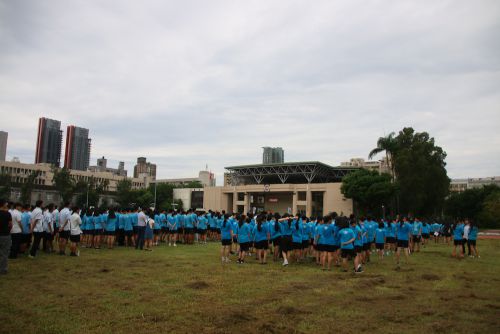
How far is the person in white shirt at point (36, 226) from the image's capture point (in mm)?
13531

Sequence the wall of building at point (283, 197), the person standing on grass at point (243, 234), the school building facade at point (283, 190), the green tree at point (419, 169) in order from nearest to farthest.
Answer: the person standing on grass at point (243, 234) < the green tree at point (419, 169) < the wall of building at point (283, 197) < the school building facade at point (283, 190)

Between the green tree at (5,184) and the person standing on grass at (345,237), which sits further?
the green tree at (5,184)

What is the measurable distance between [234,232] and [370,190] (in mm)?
43112

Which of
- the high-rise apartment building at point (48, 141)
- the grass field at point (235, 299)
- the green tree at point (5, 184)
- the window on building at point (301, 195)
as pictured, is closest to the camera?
the grass field at point (235, 299)

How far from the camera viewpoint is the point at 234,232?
14.5 meters

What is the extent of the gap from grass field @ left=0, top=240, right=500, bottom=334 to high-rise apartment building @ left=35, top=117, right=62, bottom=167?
6759 inches

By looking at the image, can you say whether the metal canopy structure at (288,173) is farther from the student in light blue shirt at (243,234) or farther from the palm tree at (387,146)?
the student in light blue shirt at (243,234)

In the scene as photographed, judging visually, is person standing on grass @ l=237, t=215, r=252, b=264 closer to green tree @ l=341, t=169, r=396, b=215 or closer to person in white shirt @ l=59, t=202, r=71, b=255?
person in white shirt @ l=59, t=202, r=71, b=255

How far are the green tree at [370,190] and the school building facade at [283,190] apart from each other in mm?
8135

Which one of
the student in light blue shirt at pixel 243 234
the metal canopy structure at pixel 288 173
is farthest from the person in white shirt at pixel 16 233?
the metal canopy structure at pixel 288 173

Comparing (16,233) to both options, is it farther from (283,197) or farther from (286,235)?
(283,197)

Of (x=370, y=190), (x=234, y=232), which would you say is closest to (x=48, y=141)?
(x=370, y=190)

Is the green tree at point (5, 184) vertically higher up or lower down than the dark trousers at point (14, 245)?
higher up

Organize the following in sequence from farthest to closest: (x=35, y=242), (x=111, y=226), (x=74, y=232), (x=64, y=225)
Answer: (x=111, y=226) < (x=64, y=225) < (x=74, y=232) < (x=35, y=242)
